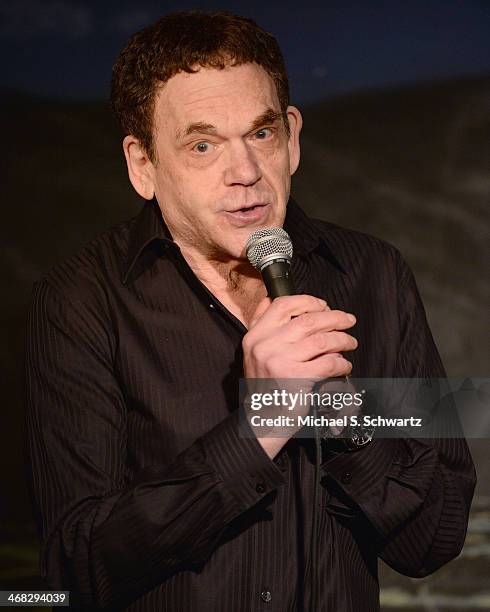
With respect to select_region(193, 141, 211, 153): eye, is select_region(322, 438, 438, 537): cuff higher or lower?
lower

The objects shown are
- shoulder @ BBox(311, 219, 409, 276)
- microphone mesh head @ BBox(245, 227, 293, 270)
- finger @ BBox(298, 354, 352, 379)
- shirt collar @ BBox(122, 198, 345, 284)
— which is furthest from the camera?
shoulder @ BBox(311, 219, 409, 276)

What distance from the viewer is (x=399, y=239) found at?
2.45m

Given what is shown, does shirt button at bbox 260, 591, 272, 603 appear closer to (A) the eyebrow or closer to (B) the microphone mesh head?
(B) the microphone mesh head

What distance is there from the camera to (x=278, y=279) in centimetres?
135

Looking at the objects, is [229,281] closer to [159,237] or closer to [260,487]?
[159,237]

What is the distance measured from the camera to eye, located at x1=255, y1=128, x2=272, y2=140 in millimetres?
1604

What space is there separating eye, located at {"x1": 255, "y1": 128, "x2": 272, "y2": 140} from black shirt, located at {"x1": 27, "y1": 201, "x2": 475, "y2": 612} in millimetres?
236

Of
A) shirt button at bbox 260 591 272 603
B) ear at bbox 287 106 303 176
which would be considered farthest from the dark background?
shirt button at bbox 260 591 272 603

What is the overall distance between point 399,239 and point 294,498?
1.08 m

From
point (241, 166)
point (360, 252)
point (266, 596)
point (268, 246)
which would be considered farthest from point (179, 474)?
point (360, 252)

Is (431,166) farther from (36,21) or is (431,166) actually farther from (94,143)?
(36,21)

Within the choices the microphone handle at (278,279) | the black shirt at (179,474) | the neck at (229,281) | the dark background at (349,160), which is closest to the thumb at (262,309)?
the microphone handle at (278,279)

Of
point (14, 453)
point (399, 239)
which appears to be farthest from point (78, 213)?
point (399, 239)

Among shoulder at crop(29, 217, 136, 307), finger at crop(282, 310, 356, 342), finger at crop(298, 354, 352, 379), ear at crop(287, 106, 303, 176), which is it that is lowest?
finger at crop(298, 354, 352, 379)
